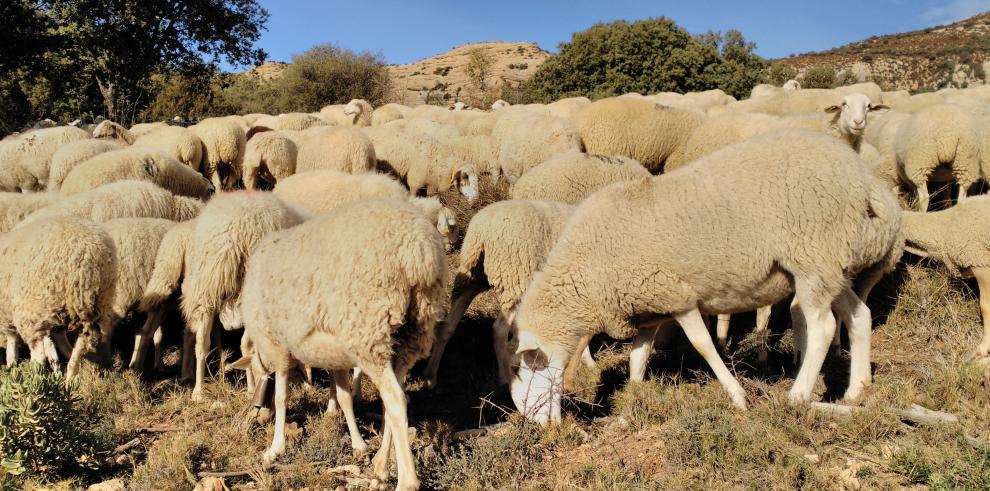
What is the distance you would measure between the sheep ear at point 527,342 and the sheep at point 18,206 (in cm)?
593

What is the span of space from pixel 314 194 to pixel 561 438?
417cm

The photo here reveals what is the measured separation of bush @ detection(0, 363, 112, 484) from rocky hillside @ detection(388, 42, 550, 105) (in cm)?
3300

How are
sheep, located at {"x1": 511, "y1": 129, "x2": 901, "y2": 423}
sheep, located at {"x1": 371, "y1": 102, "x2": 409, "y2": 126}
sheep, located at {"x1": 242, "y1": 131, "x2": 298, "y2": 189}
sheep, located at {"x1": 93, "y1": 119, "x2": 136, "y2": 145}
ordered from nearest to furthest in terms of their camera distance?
sheep, located at {"x1": 511, "y1": 129, "x2": 901, "y2": 423} < sheep, located at {"x1": 242, "y1": 131, "x2": 298, "y2": 189} < sheep, located at {"x1": 93, "y1": 119, "x2": 136, "y2": 145} < sheep, located at {"x1": 371, "y1": 102, "x2": 409, "y2": 126}

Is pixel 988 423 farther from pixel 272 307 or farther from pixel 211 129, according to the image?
pixel 211 129

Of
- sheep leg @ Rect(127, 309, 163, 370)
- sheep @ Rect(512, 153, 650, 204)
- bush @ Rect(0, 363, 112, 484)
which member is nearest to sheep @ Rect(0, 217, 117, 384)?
sheep leg @ Rect(127, 309, 163, 370)

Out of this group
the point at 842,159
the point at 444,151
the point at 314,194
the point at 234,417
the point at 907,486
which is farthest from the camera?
the point at 444,151

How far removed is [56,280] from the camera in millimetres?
5418

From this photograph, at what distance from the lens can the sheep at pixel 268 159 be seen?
1053cm

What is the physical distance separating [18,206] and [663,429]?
7.35 meters

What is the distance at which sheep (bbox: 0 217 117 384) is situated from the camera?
5.42 m

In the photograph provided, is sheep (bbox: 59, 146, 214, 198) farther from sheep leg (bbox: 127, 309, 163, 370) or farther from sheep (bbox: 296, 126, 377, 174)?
sheep leg (bbox: 127, 309, 163, 370)

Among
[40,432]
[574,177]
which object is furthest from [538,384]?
[40,432]

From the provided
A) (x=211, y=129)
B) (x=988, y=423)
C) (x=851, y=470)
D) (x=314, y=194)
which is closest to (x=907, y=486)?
(x=851, y=470)

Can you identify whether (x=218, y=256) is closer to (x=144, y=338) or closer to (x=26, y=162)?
(x=144, y=338)
